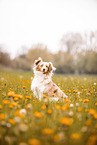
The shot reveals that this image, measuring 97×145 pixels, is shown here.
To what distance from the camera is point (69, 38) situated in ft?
117

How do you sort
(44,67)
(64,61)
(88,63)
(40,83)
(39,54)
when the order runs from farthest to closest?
(64,61), (39,54), (88,63), (40,83), (44,67)

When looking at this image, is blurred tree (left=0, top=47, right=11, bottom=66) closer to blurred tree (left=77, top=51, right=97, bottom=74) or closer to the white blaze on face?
blurred tree (left=77, top=51, right=97, bottom=74)

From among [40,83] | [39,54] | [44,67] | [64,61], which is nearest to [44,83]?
[40,83]

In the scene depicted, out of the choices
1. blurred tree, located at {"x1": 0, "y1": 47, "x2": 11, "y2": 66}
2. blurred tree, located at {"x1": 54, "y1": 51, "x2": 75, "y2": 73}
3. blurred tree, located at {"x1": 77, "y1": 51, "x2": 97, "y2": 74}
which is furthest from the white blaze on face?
blurred tree, located at {"x1": 54, "y1": 51, "x2": 75, "y2": 73}

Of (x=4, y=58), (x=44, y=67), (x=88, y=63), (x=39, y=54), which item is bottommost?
(x=44, y=67)

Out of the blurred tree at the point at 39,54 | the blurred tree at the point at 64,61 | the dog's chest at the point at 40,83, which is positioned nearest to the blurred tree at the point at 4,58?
the blurred tree at the point at 39,54

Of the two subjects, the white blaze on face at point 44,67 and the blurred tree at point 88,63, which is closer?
the white blaze on face at point 44,67

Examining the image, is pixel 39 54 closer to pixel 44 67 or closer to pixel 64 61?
pixel 64 61

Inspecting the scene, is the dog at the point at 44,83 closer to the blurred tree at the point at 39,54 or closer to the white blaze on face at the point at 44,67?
the white blaze on face at the point at 44,67

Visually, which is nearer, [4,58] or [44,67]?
[44,67]

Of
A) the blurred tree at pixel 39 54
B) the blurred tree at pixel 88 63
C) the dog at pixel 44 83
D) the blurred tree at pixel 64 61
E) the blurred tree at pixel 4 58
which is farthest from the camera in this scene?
the blurred tree at pixel 64 61

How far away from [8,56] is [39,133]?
29.2 metres

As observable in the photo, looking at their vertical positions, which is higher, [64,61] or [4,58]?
[4,58]

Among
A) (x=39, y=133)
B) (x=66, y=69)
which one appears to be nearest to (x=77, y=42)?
(x=66, y=69)
